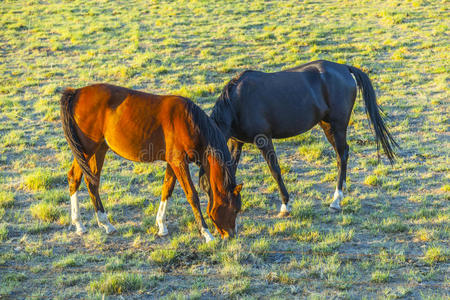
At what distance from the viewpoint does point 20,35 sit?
21.2m

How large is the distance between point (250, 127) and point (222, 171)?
1.48m

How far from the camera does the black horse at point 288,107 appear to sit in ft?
24.0

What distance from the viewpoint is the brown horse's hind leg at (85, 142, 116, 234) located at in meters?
6.74

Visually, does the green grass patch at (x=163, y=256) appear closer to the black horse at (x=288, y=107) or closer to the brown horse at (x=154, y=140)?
the brown horse at (x=154, y=140)

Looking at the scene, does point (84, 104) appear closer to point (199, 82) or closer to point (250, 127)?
point (250, 127)

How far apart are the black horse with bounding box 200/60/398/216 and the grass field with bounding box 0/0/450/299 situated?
915 mm

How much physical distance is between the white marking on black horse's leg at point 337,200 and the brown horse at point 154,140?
217 cm

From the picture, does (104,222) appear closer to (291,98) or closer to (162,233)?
(162,233)

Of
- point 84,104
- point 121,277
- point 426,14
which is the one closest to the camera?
point 121,277

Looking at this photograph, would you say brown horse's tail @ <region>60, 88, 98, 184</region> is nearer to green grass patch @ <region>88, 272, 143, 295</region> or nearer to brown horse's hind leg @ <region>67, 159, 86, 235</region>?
brown horse's hind leg @ <region>67, 159, 86, 235</region>

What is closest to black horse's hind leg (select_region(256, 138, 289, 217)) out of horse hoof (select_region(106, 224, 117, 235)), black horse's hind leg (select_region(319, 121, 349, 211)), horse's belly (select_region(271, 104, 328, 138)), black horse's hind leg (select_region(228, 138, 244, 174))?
horse's belly (select_region(271, 104, 328, 138))

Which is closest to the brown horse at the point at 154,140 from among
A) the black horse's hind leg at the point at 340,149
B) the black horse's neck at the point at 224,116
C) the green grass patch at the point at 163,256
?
the green grass patch at the point at 163,256

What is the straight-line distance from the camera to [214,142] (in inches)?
240

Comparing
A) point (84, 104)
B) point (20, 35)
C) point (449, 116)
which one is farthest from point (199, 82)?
point (20, 35)
